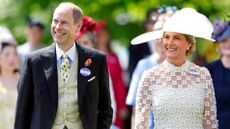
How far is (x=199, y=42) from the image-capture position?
1644cm

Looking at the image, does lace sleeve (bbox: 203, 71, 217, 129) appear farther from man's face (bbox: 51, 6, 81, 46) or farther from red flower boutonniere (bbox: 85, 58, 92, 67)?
man's face (bbox: 51, 6, 81, 46)

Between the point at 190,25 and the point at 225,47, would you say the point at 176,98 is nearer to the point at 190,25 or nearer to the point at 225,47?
the point at 190,25

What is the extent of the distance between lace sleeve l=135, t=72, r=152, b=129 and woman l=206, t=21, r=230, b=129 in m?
1.84

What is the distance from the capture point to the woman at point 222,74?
11.5 meters

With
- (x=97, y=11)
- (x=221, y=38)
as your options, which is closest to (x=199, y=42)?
(x=97, y=11)

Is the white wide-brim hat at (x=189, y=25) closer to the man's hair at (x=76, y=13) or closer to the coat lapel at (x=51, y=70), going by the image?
the man's hair at (x=76, y=13)

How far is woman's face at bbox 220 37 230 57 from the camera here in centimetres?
1192

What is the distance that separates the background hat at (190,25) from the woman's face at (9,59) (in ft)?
9.27

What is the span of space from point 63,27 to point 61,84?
532 mm

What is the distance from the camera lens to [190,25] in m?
10.1

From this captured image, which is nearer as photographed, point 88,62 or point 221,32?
point 88,62

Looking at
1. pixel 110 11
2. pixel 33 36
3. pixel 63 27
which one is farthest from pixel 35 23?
pixel 63 27

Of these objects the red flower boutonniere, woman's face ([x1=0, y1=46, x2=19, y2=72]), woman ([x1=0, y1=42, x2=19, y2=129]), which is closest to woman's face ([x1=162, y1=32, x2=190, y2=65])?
the red flower boutonniere

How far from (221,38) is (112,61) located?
2387mm
